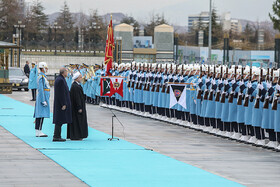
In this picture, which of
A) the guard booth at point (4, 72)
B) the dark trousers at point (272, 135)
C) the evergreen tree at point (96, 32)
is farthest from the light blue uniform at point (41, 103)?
the evergreen tree at point (96, 32)

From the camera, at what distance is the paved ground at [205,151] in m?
11.0

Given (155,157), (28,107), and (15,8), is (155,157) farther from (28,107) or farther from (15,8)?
(15,8)

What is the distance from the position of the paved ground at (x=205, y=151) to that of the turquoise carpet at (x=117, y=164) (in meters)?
0.28

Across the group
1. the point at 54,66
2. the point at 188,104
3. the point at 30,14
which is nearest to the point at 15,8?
the point at 30,14

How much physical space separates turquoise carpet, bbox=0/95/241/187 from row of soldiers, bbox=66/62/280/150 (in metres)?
2.70

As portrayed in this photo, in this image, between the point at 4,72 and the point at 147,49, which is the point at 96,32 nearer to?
the point at 147,49

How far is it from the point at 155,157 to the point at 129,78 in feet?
38.8

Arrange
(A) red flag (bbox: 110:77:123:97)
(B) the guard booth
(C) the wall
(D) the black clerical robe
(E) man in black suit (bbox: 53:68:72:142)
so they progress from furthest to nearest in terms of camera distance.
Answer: (C) the wall → (B) the guard booth → (A) red flag (bbox: 110:77:123:97) → (D) the black clerical robe → (E) man in black suit (bbox: 53:68:72:142)

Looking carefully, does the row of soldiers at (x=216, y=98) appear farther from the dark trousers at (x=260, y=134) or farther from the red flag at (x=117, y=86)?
the red flag at (x=117, y=86)

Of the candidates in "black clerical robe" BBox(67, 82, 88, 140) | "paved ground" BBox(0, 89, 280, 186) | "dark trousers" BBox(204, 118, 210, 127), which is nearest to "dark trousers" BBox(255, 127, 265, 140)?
"paved ground" BBox(0, 89, 280, 186)

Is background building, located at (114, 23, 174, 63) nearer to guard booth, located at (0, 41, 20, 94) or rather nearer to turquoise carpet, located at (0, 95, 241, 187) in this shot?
guard booth, located at (0, 41, 20, 94)

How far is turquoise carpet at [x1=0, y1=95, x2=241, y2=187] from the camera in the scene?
33.2ft

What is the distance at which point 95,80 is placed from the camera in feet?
94.3

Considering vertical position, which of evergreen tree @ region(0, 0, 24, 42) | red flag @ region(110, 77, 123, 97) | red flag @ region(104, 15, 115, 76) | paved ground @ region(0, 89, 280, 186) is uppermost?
evergreen tree @ region(0, 0, 24, 42)
